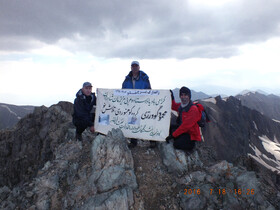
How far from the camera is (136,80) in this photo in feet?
30.6

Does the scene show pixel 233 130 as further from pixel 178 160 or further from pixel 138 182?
pixel 138 182

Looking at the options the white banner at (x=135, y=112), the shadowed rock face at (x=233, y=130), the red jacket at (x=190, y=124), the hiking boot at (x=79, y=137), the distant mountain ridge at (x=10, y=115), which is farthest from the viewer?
the distant mountain ridge at (x=10, y=115)

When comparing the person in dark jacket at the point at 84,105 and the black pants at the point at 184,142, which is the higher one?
the person in dark jacket at the point at 84,105

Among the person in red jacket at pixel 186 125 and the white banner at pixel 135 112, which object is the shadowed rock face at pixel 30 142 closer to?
the white banner at pixel 135 112

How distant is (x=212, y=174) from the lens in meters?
7.59

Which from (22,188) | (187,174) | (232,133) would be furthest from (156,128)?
(232,133)

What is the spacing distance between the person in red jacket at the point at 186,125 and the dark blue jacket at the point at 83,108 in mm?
4234

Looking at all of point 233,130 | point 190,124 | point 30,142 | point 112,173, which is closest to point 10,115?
point 30,142

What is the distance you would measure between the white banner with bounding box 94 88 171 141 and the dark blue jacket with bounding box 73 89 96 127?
1.47 feet

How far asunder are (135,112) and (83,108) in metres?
2.68

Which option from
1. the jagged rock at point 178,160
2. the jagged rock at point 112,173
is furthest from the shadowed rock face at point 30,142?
the jagged rock at point 178,160

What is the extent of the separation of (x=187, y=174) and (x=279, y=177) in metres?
37.1

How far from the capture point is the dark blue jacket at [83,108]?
30.1ft

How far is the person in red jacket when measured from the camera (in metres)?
7.72
